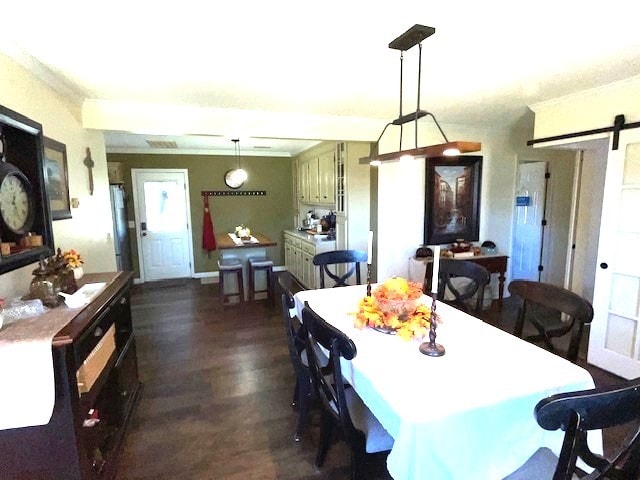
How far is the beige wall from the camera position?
6.15 ft

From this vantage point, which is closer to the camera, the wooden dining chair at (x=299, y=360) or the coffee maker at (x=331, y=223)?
the wooden dining chair at (x=299, y=360)

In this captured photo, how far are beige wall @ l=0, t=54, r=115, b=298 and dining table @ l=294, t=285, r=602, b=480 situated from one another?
1.90 meters

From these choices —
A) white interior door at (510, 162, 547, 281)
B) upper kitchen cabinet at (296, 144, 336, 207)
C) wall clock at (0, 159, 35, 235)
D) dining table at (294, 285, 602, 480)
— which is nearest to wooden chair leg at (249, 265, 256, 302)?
upper kitchen cabinet at (296, 144, 336, 207)

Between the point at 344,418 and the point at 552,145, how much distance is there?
3.22 meters

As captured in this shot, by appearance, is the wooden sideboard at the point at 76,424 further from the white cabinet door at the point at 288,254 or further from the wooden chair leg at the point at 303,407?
the white cabinet door at the point at 288,254

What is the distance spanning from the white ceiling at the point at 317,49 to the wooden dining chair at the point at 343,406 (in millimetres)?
1409

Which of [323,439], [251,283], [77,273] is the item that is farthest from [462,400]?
[251,283]

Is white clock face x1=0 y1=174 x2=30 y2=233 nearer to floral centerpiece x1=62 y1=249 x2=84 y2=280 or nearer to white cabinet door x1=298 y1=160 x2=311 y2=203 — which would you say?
floral centerpiece x1=62 y1=249 x2=84 y2=280

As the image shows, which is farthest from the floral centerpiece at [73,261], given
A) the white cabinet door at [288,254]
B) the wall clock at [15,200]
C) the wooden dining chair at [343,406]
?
the white cabinet door at [288,254]

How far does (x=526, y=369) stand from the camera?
57.4 inches

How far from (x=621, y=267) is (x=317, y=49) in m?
2.85

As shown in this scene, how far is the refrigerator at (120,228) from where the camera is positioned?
5.02m

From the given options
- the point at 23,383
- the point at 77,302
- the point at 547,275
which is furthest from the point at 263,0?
the point at 547,275

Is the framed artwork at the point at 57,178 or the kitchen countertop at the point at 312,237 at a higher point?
the framed artwork at the point at 57,178
